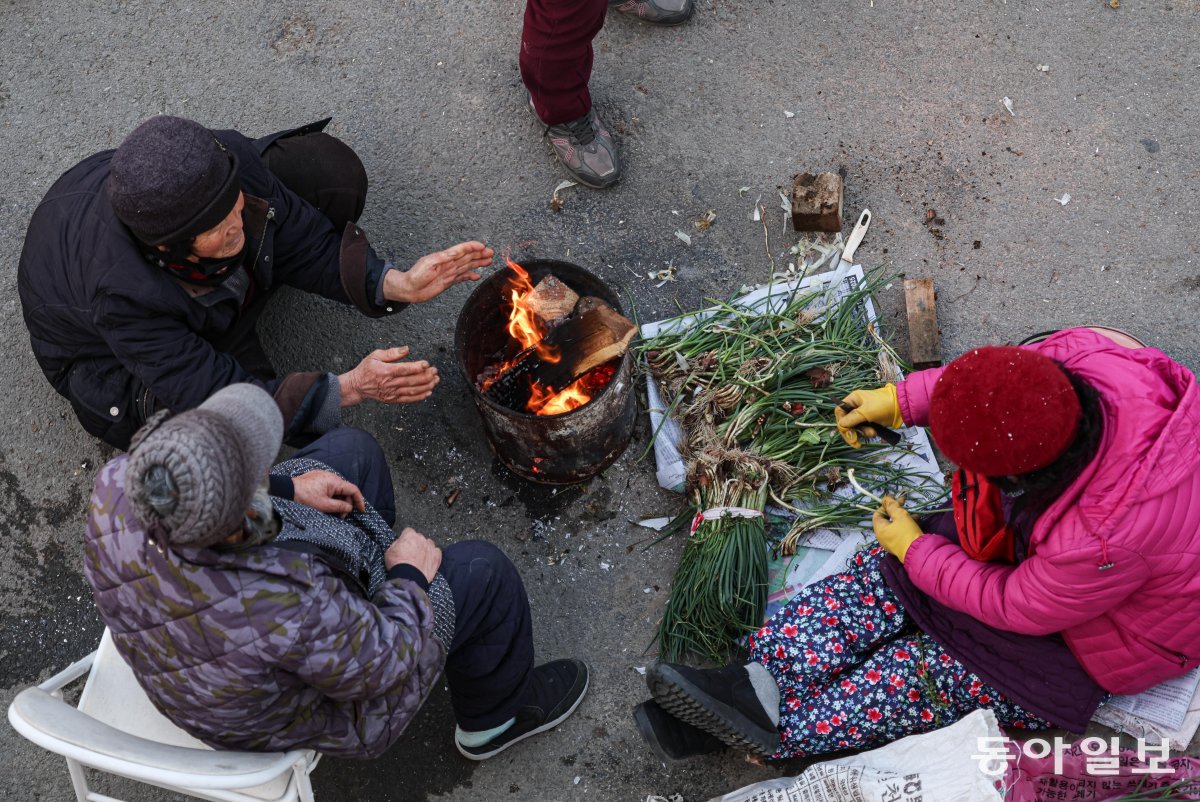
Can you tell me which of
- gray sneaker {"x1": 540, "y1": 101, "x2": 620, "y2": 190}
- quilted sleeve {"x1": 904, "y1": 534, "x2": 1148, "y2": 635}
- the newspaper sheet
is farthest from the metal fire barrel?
the newspaper sheet

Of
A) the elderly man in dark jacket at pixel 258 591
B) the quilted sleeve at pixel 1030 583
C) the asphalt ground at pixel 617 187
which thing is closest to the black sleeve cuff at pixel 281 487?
the elderly man in dark jacket at pixel 258 591

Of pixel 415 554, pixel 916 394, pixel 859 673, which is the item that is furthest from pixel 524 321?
pixel 859 673

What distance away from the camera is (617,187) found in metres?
3.99

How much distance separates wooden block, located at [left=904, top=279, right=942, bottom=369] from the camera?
355 cm

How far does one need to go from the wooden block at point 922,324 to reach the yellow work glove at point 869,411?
65 cm

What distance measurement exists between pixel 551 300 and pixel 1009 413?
1.52 meters

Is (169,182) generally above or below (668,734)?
above

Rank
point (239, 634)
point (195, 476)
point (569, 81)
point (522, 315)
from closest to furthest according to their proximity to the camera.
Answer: point (195, 476)
point (239, 634)
point (522, 315)
point (569, 81)

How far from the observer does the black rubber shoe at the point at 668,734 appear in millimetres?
2936

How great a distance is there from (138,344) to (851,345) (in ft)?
7.73

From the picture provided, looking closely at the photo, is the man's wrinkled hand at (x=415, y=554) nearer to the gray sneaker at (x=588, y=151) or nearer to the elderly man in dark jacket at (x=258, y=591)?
the elderly man in dark jacket at (x=258, y=591)

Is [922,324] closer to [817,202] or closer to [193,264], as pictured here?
[817,202]

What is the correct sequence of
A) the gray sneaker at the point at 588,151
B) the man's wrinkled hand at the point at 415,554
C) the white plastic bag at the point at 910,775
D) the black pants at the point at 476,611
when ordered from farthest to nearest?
the gray sneaker at the point at 588,151
the black pants at the point at 476,611
the man's wrinkled hand at the point at 415,554
the white plastic bag at the point at 910,775

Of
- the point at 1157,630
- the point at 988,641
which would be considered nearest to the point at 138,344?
the point at 988,641
